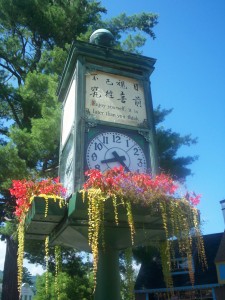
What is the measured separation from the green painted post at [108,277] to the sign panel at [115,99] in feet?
5.56

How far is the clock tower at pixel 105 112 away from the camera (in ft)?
13.3

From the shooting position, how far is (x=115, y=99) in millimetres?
4707

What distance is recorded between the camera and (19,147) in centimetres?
1048

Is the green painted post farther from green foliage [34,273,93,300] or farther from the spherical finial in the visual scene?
green foliage [34,273,93,300]

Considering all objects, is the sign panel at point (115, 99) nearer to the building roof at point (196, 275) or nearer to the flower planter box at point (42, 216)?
the flower planter box at point (42, 216)

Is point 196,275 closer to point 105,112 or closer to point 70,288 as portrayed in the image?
point 70,288

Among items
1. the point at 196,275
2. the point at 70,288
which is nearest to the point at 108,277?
the point at 70,288

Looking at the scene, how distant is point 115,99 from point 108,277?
7.74 ft

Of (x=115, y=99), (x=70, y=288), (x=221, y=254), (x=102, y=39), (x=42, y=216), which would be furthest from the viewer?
(x=221, y=254)

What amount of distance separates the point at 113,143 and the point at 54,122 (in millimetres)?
5569

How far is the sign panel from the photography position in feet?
14.7


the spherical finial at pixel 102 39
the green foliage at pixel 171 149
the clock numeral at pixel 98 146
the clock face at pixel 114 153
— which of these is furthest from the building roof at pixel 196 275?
the clock numeral at pixel 98 146

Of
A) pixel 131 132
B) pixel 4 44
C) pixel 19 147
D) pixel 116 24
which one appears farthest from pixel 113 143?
pixel 116 24

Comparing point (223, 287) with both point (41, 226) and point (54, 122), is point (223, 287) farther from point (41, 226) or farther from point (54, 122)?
point (41, 226)
